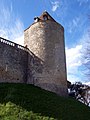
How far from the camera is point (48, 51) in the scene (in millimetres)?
23094

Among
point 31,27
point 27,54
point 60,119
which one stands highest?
point 31,27

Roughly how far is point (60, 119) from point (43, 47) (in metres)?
9.73

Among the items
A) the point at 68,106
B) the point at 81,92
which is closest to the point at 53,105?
the point at 68,106

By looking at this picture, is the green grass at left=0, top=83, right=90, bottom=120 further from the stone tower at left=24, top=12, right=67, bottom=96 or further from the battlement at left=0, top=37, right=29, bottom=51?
the battlement at left=0, top=37, right=29, bottom=51

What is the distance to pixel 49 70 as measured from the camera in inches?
880

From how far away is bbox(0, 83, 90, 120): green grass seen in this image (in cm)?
1445

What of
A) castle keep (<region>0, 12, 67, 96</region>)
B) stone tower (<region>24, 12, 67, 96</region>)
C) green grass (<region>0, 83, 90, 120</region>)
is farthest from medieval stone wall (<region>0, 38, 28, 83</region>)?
green grass (<region>0, 83, 90, 120</region>)

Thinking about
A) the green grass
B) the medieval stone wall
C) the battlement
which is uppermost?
the battlement

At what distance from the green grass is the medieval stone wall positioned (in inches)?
89.5

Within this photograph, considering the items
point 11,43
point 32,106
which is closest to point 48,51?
point 11,43

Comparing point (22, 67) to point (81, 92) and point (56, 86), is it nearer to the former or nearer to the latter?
point (56, 86)

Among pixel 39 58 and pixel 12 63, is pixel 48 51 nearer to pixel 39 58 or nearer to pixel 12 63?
pixel 39 58

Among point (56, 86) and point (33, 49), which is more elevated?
point (33, 49)

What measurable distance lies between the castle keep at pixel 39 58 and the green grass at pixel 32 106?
2.67 metres
